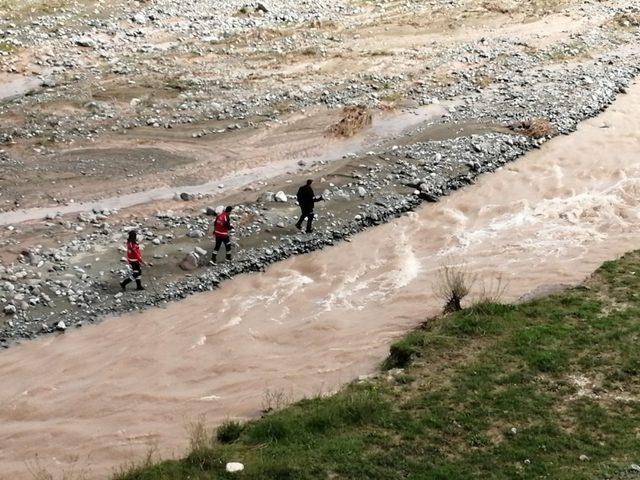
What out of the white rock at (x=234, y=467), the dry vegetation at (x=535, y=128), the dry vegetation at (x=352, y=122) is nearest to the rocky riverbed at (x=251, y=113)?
the dry vegetation at (x=535, y=128)

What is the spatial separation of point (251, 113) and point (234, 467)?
1880 cm

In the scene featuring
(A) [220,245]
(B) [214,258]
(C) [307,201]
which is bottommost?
(B) [214,258]

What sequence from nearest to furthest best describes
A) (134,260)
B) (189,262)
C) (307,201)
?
(134,260) < (189,262) < (307,201)

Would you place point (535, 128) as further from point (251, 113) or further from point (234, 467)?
point (234, 467)

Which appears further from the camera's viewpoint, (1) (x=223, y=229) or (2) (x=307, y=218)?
(2) (x=307, y=218)

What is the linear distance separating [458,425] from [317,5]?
30673 millimetres

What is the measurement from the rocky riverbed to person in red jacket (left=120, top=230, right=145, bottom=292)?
1.19 ft

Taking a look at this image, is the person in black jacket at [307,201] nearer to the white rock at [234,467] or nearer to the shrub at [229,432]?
the shrub at [229,432]

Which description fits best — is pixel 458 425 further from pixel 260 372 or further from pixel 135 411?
pixel 135 411

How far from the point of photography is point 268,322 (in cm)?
→ 1853

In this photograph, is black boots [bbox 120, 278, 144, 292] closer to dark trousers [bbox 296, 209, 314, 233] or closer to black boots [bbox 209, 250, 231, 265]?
black boots [bbox 209, 250, 231, 265]

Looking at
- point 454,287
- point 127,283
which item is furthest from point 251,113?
point 454,287

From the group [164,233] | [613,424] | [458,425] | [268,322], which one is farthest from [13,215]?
[613,424]

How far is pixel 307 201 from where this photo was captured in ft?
68.8
